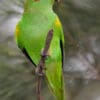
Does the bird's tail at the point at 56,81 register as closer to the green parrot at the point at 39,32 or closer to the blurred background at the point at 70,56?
the green parrot at the point at 39,32

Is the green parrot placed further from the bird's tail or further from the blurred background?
the blurred background

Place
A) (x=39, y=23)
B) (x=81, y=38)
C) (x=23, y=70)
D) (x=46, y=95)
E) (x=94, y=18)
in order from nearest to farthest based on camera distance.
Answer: (x=39, y=23) → (x=46, y=95) → (x=23, y=70) → (x=81, y=38) → (x=94, y=18)

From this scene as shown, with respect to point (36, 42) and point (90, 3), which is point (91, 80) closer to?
point (90, 3)

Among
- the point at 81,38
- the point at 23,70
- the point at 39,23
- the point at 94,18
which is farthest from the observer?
the point at 94,18

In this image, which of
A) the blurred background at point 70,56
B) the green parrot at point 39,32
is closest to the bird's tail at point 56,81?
the green parrot at point 39,32

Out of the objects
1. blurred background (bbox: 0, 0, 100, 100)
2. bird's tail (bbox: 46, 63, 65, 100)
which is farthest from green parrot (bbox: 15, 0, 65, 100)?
blurred background (bbox: 0, 0, 100, 100)

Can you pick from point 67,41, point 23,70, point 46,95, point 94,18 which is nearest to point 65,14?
point 94,18
